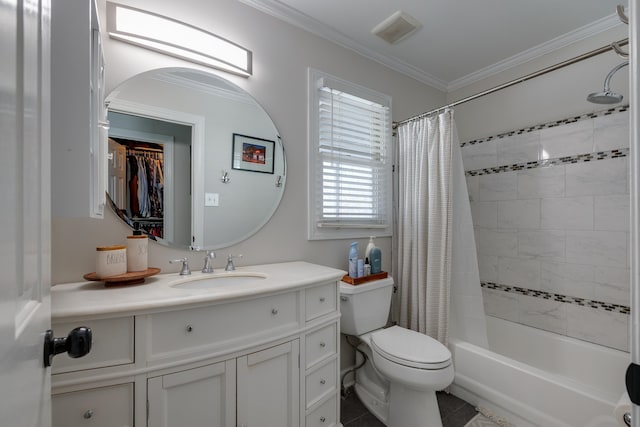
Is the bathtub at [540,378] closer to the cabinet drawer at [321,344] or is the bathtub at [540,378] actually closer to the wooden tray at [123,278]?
the cabinet drawer at [321,344]

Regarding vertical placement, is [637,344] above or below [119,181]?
below

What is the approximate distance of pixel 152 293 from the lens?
104cm

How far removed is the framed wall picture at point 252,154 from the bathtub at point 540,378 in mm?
1709

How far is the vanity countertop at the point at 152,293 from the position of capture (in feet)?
2.85

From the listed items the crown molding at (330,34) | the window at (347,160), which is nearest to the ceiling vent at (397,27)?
the crown molding at (330,34)

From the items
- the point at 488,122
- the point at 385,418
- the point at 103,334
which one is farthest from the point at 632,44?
the point at 488,122

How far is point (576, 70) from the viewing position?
2.04m

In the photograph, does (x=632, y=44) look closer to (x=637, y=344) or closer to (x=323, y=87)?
(x=637, y=344)

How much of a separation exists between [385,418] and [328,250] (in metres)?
1.07

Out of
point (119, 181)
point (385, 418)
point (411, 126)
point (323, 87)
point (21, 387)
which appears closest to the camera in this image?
point (21, 387)

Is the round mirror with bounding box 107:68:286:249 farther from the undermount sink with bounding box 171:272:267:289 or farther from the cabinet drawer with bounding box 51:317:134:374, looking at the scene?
the cabinet drawer with bounding box 51:317:134:374

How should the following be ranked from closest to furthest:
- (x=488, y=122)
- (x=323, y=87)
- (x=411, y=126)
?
(x=323, y=87)
(x=411, y=126)
(x=488, y=122)

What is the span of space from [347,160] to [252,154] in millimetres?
739

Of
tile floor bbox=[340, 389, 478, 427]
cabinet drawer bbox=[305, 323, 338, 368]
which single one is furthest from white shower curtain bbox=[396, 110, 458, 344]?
cabinet drawer bbox=[305, 323, 338, 368]
